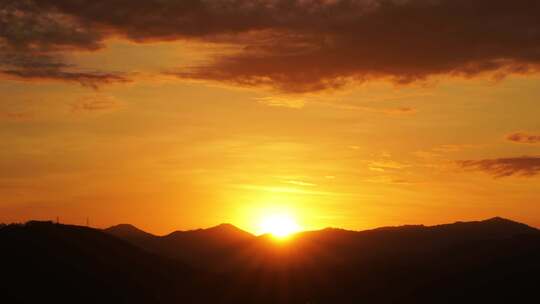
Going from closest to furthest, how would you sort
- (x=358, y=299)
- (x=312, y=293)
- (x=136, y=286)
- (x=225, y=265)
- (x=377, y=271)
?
A: (x=136, y=286), (x=358, y=299), (x=312, y=293), (x=377, y=271), (x=225, y=265)

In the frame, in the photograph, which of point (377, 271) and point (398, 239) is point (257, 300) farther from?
point (398, 239)

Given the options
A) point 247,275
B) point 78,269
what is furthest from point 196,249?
point 78,269

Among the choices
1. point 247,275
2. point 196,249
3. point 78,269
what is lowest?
point 78,269

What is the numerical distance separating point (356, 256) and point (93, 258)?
8126cm

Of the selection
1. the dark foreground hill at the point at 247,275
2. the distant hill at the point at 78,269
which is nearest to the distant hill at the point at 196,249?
the dark foreground hill at the point at 247,275

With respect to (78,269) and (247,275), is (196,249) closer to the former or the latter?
(247,275)

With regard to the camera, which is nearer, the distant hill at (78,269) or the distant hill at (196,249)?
the distant hill at (78,269)

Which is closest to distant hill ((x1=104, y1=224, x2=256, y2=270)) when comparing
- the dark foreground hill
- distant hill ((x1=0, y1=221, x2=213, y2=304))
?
the dark foreground hill

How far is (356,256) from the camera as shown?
548ft

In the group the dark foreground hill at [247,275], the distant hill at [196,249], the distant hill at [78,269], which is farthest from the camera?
the distant hill at [196,249]

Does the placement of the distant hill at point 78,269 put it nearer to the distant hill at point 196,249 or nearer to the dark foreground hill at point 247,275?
the dark foreground hill at point 247,275

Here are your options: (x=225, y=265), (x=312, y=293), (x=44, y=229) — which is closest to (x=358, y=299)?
(x=312, y=293)

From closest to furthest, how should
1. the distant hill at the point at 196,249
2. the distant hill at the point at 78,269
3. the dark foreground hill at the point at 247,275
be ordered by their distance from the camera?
the distant hill at the point at 78,269 → the dark foreground hill at the point at 247,275 → the distant hill at the point at 196,249

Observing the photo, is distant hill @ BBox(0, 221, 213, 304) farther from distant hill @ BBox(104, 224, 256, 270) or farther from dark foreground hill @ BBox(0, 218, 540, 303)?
distant hill @ BBox(104, 224, 256, 270)
